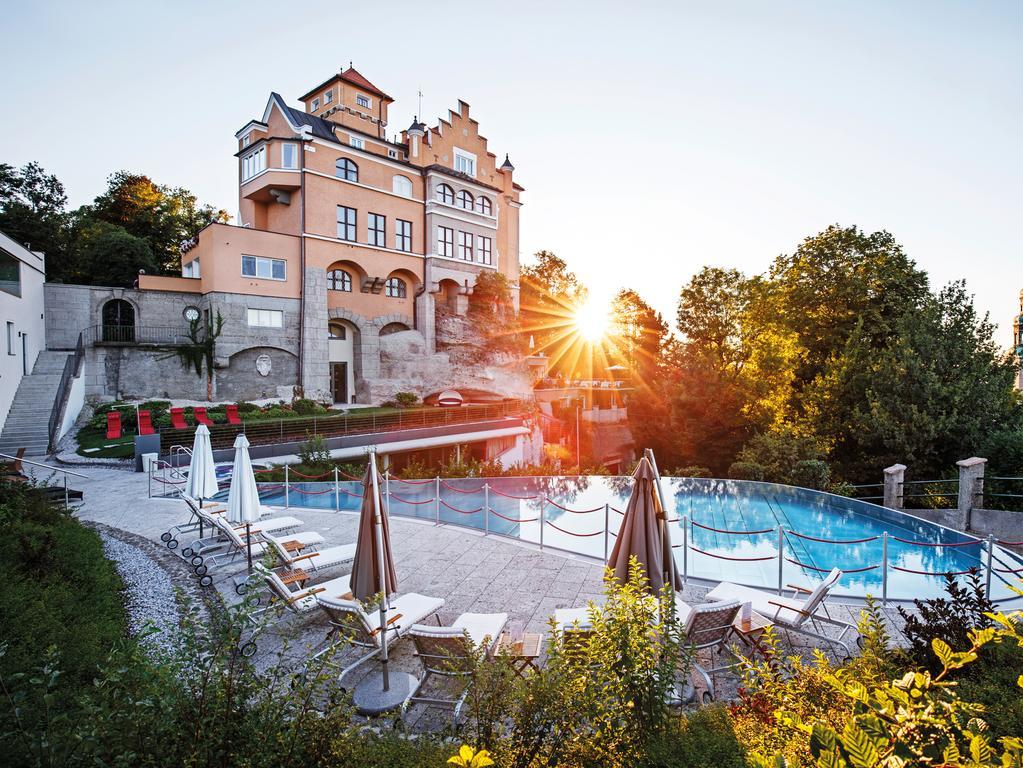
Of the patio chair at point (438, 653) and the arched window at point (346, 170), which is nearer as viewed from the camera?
the patio chair at point (438, 653)

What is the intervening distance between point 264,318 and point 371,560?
2570 cm

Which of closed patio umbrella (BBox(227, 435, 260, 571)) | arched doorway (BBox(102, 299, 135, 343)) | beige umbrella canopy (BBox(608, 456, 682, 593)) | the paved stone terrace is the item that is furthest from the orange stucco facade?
beige umbrella canopy (BBox(608, 456, 682, 593))

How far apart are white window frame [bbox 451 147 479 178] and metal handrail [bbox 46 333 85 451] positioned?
79.4 feet

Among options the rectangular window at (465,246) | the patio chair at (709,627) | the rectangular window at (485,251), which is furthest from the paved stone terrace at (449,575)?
the rectangular window at (485,251)

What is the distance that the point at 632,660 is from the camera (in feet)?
12.8

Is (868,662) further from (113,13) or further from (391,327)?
(391,327)

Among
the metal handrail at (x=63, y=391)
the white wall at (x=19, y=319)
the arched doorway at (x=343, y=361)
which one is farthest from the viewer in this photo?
the arched doorway at (x=343, y=361)

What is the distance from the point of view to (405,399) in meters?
32.8

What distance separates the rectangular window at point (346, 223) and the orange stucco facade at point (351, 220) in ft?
0.20

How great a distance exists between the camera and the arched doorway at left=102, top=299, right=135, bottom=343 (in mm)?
25695

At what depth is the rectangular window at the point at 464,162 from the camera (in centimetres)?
3781

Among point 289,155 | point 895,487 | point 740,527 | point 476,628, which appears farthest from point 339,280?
point 476,628

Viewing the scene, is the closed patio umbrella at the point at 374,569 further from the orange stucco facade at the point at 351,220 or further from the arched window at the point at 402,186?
the arched window at the point at 402,186

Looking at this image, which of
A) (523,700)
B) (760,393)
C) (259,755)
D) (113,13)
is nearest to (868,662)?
(523,700)
